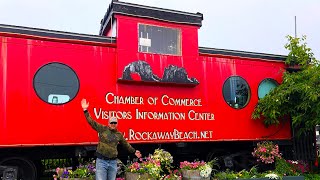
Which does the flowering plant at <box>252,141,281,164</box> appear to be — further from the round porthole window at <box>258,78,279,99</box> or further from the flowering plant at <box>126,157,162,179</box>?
the flowering plant at <box>126,157,162,179</box>

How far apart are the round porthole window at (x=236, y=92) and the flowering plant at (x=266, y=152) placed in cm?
117

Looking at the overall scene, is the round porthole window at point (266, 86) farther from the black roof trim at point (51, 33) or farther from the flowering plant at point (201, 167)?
the black roof trim at point (51, 33)

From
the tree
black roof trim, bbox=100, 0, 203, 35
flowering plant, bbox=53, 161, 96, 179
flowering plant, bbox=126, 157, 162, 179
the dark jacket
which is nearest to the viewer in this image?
the dark jacket

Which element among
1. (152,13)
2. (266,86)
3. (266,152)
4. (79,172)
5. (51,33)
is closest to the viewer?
(79,172)

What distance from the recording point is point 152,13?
8.87 metres

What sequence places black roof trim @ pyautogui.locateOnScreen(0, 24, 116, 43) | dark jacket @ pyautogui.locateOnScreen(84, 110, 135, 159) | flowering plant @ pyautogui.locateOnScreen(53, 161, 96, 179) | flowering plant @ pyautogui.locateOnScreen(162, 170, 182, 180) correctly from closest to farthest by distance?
dark jacket @ pyautogui.locateOnScreen(84, 110, 135, 159) < flowering plant @ pyautogui.locateOnScreen(53, 161, 96, 179) < flowering plant @ pyautogui.locateOnScreen(162, 170, 182, 180) < black roof trim @ pyautogui.locateOnScreen(0, 24, 116, 43)

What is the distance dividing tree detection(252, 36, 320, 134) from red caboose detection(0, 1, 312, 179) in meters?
0.39

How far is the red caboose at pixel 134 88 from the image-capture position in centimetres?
745

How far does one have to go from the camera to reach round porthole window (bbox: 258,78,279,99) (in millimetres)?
10203

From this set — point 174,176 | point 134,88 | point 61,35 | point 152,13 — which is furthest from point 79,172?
point 152,13

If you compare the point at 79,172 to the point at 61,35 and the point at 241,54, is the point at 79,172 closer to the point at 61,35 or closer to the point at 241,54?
the point at 61,35

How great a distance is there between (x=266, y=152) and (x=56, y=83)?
548cm

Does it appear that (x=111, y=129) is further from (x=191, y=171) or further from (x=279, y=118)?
(x=279, y=118)

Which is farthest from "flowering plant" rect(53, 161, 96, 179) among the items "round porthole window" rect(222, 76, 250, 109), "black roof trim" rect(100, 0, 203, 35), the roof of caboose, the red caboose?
"round porthole window" rect(222, 76, 250, 109)
